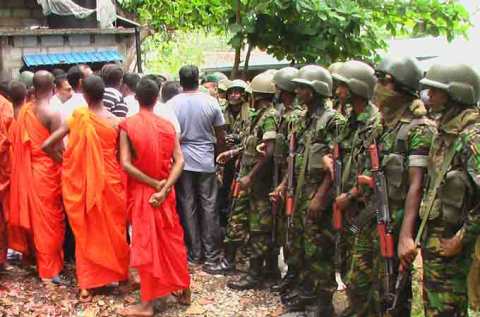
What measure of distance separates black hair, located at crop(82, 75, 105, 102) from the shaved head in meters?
0.52

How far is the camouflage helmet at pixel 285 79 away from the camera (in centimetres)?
522

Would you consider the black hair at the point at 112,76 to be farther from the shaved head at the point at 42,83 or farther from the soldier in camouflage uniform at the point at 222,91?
the soldier in camouflage uniform at the point at 222,91

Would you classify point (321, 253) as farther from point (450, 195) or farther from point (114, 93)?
point (114, 93)

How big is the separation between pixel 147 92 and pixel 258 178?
131 cm

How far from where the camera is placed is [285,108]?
215 inches

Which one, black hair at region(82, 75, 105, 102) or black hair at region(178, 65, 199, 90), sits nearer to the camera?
black hair at region(82, 75, 105, 102)

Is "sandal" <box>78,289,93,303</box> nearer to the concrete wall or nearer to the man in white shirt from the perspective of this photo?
the man in white shirt

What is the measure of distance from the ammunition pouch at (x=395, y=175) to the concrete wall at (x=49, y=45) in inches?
356

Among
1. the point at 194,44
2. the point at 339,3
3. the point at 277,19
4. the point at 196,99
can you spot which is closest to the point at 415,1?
the point at 339,3

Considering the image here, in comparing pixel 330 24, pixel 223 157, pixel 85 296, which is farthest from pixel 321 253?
pixel 330 24

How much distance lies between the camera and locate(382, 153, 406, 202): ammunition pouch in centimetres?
382

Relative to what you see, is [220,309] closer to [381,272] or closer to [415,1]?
[381,272]

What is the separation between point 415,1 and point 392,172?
589 centimetres

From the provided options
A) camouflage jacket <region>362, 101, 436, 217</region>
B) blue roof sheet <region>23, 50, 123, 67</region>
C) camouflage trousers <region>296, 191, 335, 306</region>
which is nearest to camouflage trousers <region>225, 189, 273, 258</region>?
camouflage trousers <region>296, 191, 335, 306</region>
